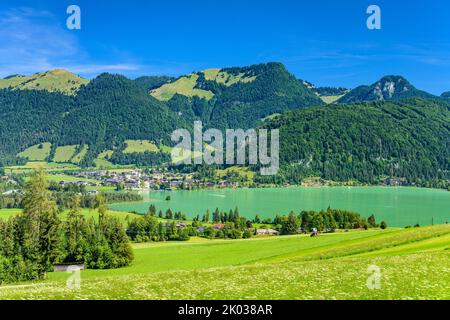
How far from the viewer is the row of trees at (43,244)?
2232 inches

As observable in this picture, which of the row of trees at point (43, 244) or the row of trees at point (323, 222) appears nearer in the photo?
the row of trees at point (43, 244)

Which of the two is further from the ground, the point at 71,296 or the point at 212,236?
the point at 71,296

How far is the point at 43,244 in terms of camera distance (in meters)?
60.1

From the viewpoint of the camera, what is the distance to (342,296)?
53.8 ft

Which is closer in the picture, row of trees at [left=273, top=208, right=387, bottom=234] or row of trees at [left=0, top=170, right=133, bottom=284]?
row of trees at [left=0, top=170, right=133, bottom=284]

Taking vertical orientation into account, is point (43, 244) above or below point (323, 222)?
above

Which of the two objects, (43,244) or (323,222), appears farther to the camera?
(323,222)

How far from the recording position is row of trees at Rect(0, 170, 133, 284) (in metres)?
56.7
